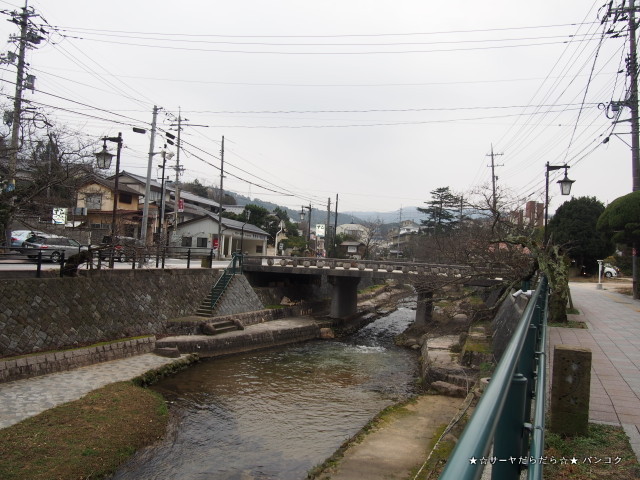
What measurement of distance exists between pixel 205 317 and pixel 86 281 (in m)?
6.50

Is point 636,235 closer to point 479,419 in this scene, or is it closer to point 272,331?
point 272,331

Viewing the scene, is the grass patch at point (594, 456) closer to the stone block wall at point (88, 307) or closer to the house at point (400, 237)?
the stone block wall at point (88, 307)

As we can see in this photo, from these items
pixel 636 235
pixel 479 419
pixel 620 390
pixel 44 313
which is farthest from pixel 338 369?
pixel 479 419

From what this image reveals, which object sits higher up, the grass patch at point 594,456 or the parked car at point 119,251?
the parked car at point 119,251

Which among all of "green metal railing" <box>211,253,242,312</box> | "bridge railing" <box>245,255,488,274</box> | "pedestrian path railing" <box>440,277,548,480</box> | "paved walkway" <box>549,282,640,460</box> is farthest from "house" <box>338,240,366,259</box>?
"pedestrian path railing" <box>440,277,548,480</box>

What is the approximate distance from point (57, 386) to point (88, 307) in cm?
454

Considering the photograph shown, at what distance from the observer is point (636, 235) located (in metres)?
19.5

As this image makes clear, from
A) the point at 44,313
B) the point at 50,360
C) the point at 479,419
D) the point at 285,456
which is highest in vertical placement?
the point at 479,419

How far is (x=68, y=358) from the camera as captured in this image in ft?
45.3

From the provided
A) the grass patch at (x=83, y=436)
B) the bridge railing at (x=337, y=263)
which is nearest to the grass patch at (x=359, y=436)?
the grass patch at (x=83, y=436)

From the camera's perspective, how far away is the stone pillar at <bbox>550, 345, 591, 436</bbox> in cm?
465

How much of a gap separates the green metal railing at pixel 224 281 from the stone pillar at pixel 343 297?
6911 millimetres

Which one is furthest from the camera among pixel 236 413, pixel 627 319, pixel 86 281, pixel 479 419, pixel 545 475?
pixel 86 281

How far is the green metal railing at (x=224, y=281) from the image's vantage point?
23.3 m
